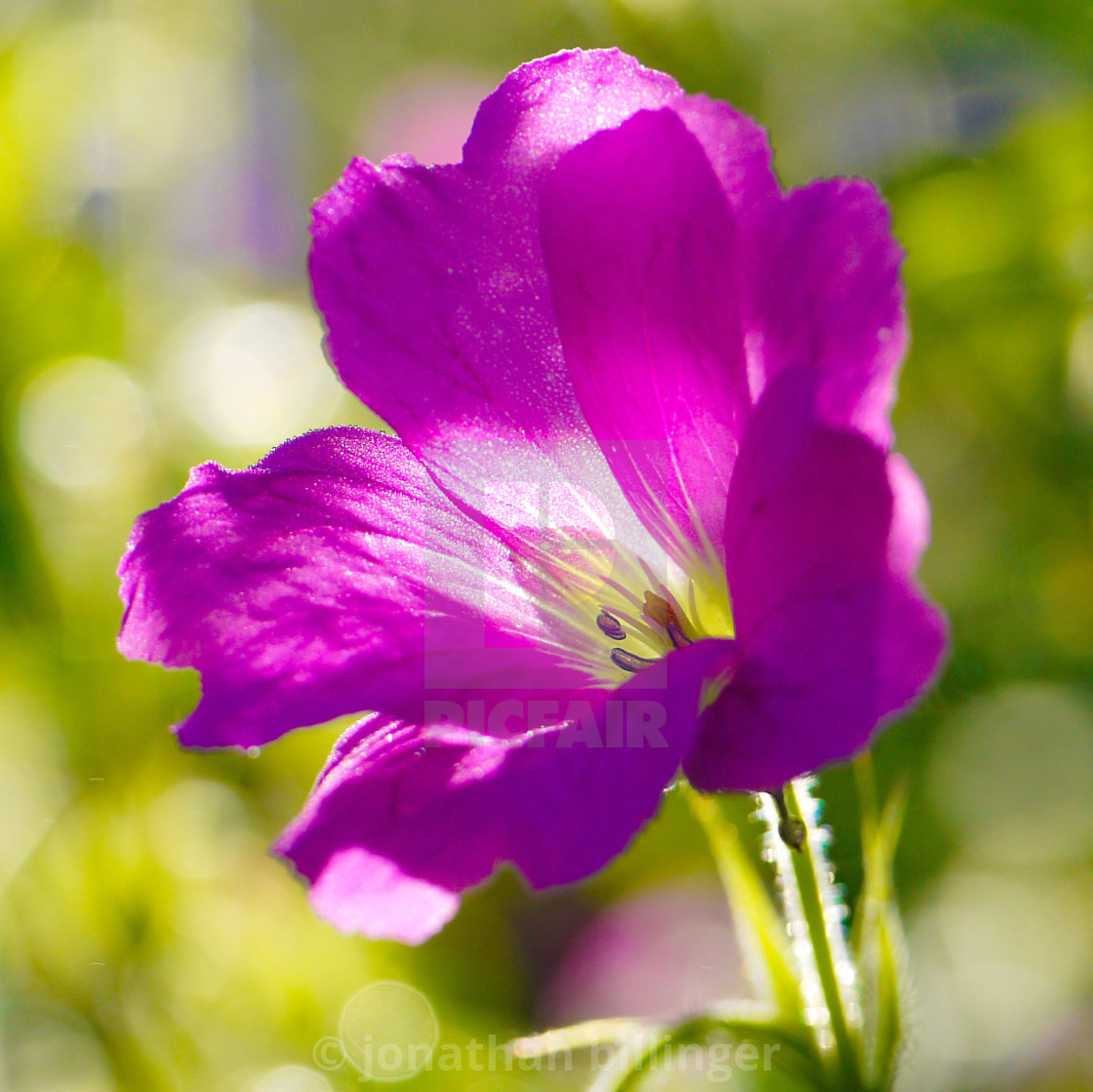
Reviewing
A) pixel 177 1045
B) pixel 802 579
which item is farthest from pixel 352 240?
pixel 177 1045

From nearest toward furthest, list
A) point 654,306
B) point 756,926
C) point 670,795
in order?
point 654,306
point 756,926
point 670,795

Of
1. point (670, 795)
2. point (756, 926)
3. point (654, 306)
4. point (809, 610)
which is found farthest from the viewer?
point (670, 795)

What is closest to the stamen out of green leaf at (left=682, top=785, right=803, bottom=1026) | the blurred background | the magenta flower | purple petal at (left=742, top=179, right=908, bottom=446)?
the magenta flower

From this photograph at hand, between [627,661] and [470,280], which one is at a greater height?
[470,280]

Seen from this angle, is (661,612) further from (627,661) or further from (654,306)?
(654,306)

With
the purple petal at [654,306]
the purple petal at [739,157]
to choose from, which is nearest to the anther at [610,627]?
the purple petal at [654,306]

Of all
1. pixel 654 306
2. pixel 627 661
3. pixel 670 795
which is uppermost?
pixel 654 306

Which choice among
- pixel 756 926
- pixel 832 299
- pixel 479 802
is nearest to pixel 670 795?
pixel 756 926

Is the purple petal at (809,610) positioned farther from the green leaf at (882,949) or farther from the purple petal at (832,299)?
the green leaf at (882,949)

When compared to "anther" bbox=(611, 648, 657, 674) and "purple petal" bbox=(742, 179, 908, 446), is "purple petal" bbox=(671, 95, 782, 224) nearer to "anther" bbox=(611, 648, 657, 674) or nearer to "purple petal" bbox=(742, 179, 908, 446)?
"purple petal" bbox=(742, 179, 908, 446)
